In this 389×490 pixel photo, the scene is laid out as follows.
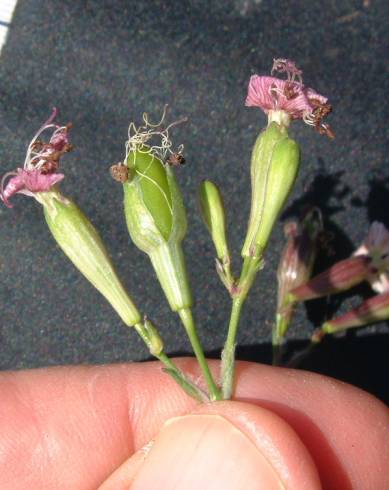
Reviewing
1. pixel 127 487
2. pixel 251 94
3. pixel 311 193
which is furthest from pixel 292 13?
pixel 127 487

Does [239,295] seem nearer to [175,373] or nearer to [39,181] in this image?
[175,373]

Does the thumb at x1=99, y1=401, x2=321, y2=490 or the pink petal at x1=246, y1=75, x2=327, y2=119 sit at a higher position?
the pink petal at x1=246, y1=75, x2=327, y2=119

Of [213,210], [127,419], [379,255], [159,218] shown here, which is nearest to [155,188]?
[159,218]

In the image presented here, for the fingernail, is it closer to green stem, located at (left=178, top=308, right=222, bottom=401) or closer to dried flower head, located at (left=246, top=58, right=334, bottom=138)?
green stem, located at (left=178, top=308, right=222, bottom=401)

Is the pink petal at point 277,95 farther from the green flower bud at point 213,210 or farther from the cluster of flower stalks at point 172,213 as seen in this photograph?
the green flower bud at point 213,210

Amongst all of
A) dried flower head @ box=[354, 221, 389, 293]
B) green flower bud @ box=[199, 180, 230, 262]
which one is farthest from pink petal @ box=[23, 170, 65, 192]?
dried flower head @ box=[354, 221, 389, 293]

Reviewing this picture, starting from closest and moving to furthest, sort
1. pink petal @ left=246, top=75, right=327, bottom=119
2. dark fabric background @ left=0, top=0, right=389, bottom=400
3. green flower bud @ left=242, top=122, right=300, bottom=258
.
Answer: green flower bud @ left=242, top=122, right=300, bottom=258 → pink petal @ left=246, top=75, right=327, bottom=119 → dark fabric background @ left=0, top=0, right=389, bottom=400

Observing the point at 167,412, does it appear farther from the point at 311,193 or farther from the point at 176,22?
the point at 176,22
